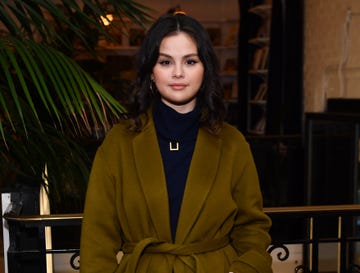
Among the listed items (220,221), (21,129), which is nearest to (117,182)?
(220,221)

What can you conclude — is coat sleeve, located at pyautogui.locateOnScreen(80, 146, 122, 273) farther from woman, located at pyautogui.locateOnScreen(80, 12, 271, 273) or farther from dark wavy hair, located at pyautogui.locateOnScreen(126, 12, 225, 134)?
dark wavy hair, located at pyautogui.locateOnScreen(126, 12, 225, 134)

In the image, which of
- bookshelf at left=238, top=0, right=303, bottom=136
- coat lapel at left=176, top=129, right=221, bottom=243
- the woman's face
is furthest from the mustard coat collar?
bookshelf at left=238, top=0, right=303, bottom=136

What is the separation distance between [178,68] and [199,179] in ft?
0.92

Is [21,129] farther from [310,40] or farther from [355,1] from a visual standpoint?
[310,40]

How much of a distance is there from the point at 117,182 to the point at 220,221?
278 mm

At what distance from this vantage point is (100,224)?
52.8 inches

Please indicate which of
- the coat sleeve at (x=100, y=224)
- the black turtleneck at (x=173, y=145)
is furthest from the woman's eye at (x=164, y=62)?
the coat sleeve at (x=100, y=224)

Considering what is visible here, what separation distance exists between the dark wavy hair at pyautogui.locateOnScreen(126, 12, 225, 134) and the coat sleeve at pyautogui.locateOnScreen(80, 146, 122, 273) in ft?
0.51

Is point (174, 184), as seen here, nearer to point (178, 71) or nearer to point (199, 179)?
point (199, 179)

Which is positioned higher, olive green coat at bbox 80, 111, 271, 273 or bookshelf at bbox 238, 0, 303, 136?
bookshelf at bbox 238, 0, 303, 136

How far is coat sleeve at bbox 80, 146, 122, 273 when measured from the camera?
1.33m

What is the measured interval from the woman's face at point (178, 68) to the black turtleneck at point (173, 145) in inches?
2.1

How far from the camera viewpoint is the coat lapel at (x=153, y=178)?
4.31 ft

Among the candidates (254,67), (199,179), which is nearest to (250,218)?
(199,179)
